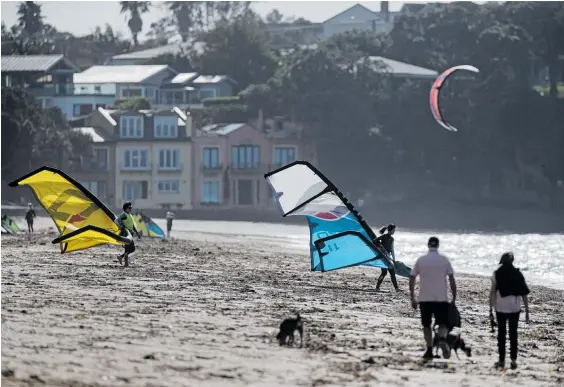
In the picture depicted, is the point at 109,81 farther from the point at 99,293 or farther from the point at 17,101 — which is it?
the point at 99,293

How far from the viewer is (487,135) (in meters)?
63.9

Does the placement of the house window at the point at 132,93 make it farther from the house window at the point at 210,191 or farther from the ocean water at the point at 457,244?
the ocean water at the point at 457,244

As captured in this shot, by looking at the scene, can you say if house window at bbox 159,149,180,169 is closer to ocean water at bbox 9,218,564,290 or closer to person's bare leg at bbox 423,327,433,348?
ocean water at bbox 9,218,564,290

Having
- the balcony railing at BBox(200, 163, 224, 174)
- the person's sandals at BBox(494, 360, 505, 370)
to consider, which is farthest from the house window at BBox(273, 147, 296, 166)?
the person's sandals at BBox(494, 360, 505, 370)

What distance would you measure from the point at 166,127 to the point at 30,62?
40.0 feet

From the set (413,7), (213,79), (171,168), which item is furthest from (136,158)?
(413,7)

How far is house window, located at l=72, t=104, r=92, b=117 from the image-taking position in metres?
71.9

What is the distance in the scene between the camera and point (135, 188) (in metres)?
62.8

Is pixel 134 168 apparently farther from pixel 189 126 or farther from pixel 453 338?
pixel 453 338

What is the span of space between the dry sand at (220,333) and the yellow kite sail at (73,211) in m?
0.43

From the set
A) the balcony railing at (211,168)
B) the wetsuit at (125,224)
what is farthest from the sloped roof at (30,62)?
the wetsuit at (125,224)

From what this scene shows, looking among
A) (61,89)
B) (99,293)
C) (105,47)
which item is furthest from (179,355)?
(105,47)

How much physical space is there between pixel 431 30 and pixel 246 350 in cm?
6305

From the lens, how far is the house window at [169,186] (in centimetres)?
6225
